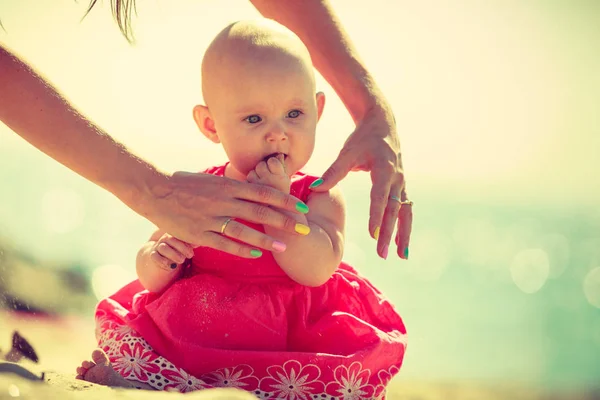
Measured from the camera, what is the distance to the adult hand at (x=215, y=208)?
1802 mm

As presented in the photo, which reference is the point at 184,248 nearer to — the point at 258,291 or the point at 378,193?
the point at 258,291

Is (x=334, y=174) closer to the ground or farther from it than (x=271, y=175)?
farther from it

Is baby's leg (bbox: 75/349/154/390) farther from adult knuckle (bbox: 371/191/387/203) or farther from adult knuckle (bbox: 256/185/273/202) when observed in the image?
adult knuckle (bbox: 371/191/387/203)

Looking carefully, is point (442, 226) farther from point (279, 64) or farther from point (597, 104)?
point (279, 64)

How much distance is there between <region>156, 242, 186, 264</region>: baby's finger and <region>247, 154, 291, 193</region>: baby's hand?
0.32 m

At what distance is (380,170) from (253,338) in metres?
0.65

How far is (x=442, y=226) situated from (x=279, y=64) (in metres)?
6.09

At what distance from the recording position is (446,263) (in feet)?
22.6

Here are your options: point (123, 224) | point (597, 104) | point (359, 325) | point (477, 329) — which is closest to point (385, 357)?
point (359, 325)

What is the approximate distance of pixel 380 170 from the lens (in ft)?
6.93

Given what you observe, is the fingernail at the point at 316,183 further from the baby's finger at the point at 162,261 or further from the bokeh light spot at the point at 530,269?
the bokeh light spot at the point at 530,269

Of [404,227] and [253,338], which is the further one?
[404,227]

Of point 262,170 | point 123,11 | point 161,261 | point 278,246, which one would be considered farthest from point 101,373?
point 123,11

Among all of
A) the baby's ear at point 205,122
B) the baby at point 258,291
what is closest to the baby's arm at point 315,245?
the baby at point 258,291
